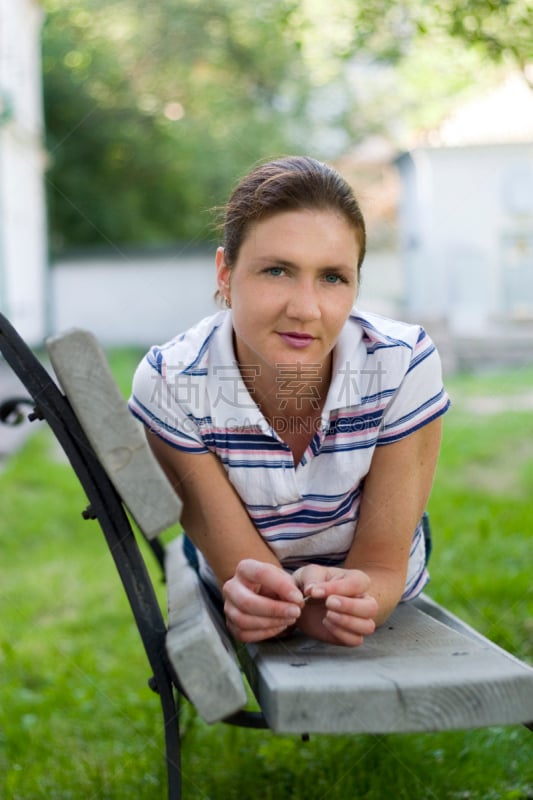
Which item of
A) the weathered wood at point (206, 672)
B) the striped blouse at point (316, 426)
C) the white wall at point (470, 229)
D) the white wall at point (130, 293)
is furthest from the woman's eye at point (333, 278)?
the white wall at point (130, 293)

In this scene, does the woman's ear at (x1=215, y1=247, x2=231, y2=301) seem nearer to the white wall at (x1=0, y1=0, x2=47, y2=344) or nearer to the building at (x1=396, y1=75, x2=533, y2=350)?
the white wall at (x1=0, y1=0, x2=47, y2=344)

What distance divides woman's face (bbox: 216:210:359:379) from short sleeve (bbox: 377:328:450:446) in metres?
0.13

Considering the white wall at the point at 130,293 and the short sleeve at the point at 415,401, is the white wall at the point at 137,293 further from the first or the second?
the short sleeve at the point at 415,401

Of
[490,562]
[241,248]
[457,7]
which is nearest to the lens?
[241,248]

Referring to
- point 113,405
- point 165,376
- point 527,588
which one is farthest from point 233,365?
point 527,588

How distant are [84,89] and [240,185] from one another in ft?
65.6

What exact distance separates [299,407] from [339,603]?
0.38 metres

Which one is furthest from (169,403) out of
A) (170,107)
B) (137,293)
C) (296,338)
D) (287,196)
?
(170,107)

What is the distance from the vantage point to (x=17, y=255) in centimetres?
1204

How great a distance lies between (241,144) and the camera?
58.0 ft

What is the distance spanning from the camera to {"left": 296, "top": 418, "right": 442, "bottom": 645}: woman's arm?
1.36 metres

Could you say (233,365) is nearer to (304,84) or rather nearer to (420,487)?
(420,487)

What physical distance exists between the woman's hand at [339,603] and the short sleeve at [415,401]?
25 centimetres

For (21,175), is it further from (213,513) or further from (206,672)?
(206,672)
